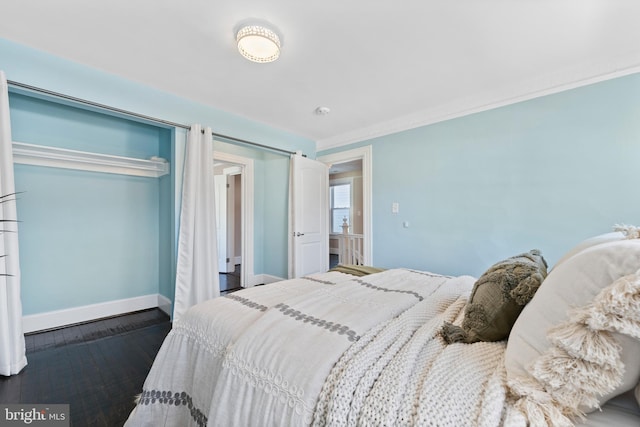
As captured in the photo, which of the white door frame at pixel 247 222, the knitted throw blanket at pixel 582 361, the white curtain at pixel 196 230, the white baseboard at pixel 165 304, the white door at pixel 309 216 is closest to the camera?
the knitted throw blanket at pixel 582 361

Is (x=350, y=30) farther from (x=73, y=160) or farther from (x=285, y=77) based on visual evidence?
(x=73, y=160)

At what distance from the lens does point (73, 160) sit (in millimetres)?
2625

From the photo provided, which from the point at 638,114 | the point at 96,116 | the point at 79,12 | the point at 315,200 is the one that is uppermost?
the point at 79,12

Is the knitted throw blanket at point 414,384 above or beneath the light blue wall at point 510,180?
beneath

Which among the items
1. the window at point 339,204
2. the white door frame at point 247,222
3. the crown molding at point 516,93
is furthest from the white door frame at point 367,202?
the window at point 339,204

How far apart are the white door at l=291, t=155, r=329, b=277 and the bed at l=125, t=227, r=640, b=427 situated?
245cm

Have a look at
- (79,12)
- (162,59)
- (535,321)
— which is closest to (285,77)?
(162,59)

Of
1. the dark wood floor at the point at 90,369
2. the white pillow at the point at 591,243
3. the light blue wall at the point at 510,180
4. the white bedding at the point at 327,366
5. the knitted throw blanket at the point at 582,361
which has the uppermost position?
the light blue wall at the point at 510,180

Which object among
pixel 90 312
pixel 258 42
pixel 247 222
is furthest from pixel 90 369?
pixel 258 42

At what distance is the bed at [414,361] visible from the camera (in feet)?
1.90

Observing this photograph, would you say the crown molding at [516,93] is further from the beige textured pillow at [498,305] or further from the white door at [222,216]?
the white door at [222,216]

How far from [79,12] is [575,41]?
134 inches

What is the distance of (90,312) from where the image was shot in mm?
2871

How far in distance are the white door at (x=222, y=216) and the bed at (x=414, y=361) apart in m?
3.94
